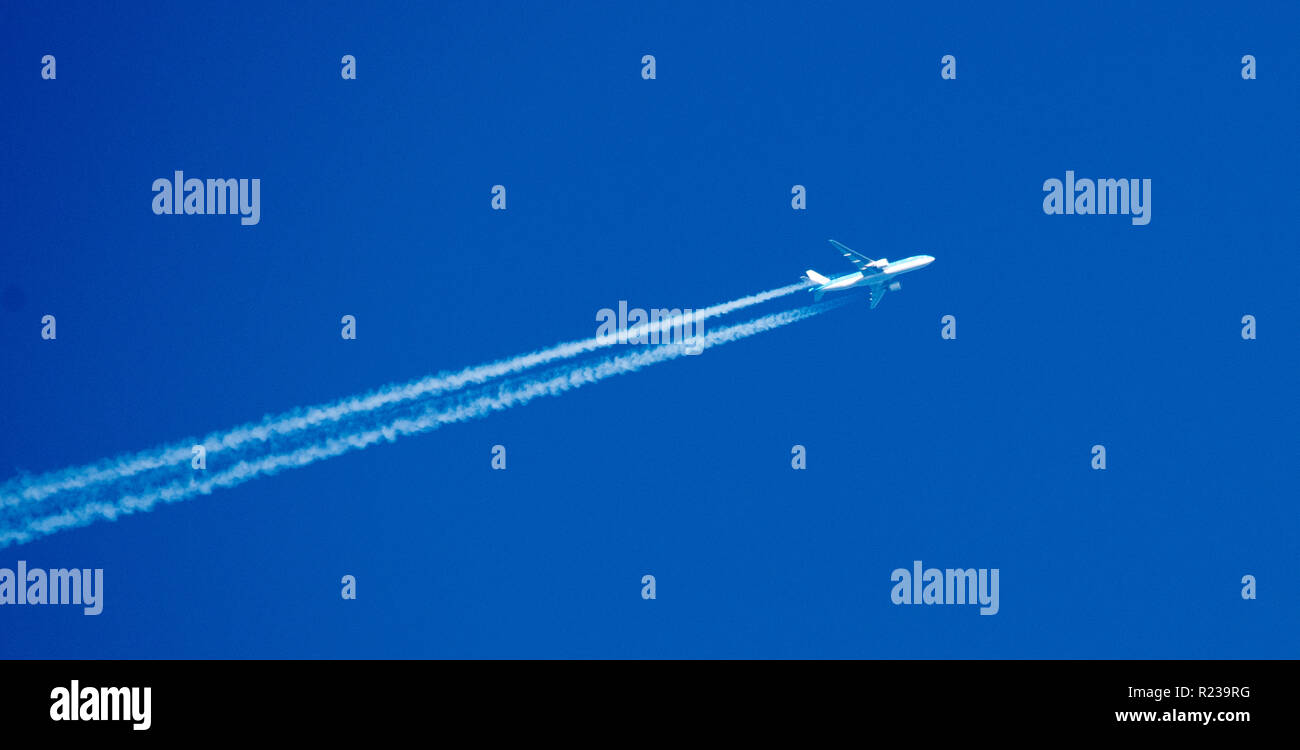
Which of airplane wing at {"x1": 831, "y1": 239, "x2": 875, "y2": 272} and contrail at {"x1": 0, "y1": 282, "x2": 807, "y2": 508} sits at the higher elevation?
airplane wing at {"x1": 831, "y1": 239, "x2": 875, "y2": 272}

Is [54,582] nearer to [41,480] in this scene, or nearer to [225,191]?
[41,480]

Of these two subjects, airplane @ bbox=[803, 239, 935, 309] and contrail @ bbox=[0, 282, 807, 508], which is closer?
contrail @ bbox=[0, 282, 807, 508]

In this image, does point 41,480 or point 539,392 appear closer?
point 41,480

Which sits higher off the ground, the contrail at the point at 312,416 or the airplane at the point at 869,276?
the airplane at the point at 869,276

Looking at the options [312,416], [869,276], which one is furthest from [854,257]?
[312,416]

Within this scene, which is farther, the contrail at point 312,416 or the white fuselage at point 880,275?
the white fuselage at point 880,275

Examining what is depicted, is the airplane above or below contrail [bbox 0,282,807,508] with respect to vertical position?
above
